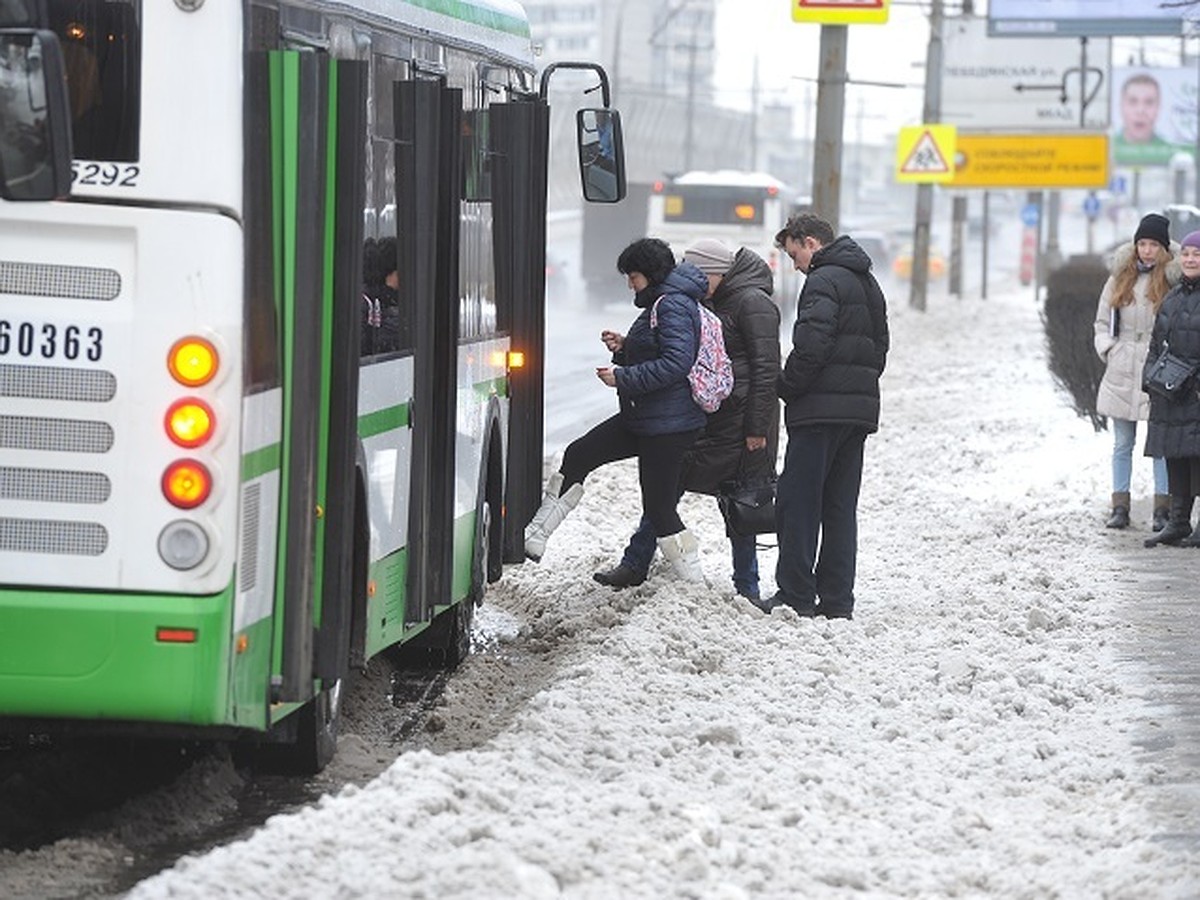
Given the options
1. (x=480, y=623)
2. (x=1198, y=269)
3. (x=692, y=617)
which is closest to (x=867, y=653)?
(x=692, y=617)

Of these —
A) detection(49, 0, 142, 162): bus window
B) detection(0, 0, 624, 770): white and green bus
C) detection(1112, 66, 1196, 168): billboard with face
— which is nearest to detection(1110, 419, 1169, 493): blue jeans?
detection(0, 0, 624, 770): white and green bus

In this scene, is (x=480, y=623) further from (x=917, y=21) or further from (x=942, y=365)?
(x=917, y=21)

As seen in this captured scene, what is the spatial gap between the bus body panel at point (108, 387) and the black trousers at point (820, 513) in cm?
531

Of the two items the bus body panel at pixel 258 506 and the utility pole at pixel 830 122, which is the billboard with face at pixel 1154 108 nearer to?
the utility pole at pixel 830 122

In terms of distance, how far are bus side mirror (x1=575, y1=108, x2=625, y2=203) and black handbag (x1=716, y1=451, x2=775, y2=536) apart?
1.46 m

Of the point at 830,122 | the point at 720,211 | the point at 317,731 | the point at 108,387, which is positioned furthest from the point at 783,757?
the point at 720,211

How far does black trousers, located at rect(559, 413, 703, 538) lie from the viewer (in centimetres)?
1270

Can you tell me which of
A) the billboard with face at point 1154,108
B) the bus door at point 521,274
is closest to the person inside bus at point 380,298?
the bus door at point 521,274

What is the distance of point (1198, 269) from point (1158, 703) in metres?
5.12

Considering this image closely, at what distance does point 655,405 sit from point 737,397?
21.1 inches

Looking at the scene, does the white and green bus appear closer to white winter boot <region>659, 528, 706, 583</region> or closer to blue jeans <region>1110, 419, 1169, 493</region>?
white winter boot <region>659, 528, 706, 583</region>

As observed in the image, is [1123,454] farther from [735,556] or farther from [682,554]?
[682,554]

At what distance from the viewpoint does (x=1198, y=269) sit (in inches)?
588

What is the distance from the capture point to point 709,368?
12.6 m
